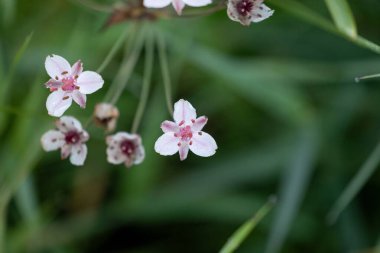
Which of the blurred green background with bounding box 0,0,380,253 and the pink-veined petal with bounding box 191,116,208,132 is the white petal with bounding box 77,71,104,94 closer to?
the pink-veined petal with bounding box 191,116,208,132

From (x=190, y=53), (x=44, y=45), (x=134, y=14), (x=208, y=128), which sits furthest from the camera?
(x=208, y=128)

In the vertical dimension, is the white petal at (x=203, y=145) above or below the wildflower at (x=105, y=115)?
below

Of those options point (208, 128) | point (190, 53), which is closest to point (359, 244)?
point (208, 128)

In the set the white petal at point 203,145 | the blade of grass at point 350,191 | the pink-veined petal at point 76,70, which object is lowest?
the blade of grass at point 350,191

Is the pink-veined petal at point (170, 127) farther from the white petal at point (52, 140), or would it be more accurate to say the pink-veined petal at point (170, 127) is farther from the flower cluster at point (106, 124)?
the white petal at point (52, 140)

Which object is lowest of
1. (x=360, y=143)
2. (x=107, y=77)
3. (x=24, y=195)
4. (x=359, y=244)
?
(x=359, y=244)

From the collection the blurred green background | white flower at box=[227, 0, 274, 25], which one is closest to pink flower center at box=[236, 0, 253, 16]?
white flower at box=[227, 0, 274, 25]

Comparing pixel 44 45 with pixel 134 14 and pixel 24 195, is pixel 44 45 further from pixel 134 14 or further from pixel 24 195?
pixel 134 14

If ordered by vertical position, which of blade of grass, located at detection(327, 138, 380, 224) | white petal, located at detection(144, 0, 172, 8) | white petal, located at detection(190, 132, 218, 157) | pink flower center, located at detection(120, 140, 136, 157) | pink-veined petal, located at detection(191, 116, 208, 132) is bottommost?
blade of grass, located at detection(327, 138, 380, 224)

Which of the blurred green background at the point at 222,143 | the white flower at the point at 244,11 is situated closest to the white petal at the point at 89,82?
the white flower at the point at 244,11
